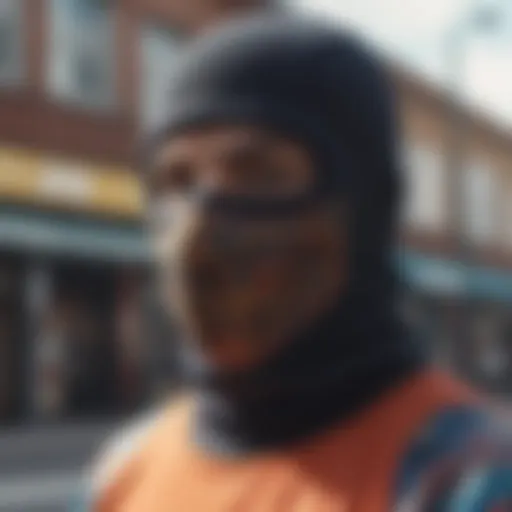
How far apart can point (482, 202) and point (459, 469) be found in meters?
32.7

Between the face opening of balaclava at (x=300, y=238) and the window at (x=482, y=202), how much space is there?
100 ft

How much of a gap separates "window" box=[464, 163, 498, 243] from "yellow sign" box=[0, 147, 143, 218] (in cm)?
1262

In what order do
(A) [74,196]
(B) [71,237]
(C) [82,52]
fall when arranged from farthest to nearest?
(C) [82,52], (A) [74,196], (B) [71,237]

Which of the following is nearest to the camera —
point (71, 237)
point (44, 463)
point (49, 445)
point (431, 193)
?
point (44, 463)

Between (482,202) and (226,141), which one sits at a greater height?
(226,141)

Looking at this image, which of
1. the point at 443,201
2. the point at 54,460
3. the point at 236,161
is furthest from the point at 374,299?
the point at 443,201

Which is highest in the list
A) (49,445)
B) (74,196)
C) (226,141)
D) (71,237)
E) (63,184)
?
(226,141)

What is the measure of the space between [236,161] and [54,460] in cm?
1429

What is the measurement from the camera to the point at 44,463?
15211 millimetres

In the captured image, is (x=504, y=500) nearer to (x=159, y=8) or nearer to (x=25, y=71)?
(x=25, y=71)

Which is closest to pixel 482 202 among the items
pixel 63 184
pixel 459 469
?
pixel 63 184

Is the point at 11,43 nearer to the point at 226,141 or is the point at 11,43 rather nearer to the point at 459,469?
the point at 226,141

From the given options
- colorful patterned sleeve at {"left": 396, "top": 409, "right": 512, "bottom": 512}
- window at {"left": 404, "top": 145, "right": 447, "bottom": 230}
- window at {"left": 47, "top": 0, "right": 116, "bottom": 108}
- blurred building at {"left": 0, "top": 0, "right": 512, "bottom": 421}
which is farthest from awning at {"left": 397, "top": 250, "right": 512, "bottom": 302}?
colorful patterned sleeve at {"left": 396, "top": 409, "right": 512, "bottom": 512}

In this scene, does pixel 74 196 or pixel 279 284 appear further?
pixel 74 196
